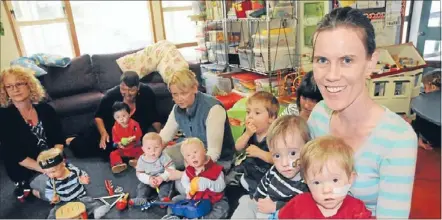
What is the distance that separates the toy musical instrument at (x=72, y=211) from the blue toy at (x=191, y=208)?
0.50 m

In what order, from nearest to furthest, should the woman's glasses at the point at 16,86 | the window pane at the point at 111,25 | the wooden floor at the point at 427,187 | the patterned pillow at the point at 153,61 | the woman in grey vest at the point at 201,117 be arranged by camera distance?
the wooden floor at the point at 427,187 → the woman in grey vest at the point at 201,117 → the woman's glasses at the point at 16,86 → the patterned pillow at the point at 153,61 → the window pane at the point at 111,25

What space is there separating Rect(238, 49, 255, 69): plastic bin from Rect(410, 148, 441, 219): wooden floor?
Answer: 1.58 metres

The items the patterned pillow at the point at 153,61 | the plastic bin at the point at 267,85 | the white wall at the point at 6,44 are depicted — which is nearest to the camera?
the plastic bin at the point at 267,85

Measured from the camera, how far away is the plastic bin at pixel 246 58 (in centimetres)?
298

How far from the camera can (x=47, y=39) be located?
3936 mm

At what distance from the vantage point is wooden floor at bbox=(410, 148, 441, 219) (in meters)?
1.79

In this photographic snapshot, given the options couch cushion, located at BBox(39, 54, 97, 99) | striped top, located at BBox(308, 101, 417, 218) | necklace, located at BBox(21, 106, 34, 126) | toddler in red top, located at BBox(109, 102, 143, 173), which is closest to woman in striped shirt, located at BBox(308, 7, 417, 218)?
striped top, located at BBox(308, 101, 417, 218)

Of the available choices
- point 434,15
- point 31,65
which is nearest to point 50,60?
point 31,65

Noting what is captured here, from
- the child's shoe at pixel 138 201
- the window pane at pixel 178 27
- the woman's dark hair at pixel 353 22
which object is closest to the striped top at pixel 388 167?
the woman's dark hair at pixel 353 22

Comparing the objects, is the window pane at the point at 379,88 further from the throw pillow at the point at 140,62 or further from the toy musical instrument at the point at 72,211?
the toy musical instrument at the point at 72,211

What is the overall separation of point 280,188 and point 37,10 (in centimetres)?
382

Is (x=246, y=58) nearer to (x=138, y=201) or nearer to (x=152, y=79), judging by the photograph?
(x=152, y=79)

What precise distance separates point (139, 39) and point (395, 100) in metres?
3.32

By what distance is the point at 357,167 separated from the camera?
943mm
